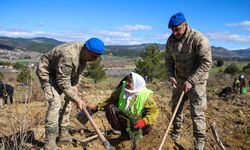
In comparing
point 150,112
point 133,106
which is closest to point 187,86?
point 150,112

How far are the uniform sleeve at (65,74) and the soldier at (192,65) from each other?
1448 mm

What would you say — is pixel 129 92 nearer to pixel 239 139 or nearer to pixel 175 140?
pixel 175 140

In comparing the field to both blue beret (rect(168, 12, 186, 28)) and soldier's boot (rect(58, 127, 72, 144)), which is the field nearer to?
soldier's boot (rect(58, 127, 72, 144))

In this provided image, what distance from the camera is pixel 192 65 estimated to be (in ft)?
15.9

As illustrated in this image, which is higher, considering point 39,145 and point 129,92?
point 129,92

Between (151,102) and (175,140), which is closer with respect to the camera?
(151,102)

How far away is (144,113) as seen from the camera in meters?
4.67

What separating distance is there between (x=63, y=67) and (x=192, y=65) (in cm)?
184

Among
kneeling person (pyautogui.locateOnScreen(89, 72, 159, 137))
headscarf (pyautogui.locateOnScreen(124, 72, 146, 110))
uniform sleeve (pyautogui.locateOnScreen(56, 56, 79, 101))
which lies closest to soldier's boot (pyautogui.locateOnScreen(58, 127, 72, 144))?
kneeling person (pyautogui.locateOnScreen(89, 72, 159, 137))

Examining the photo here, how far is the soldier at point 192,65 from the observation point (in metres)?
4.55

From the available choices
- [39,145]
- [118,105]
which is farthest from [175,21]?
[39,145]

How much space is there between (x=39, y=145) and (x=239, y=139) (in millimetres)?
3538

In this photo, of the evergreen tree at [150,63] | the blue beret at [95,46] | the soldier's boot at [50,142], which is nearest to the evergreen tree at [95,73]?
the evergreen tree at [150,63]

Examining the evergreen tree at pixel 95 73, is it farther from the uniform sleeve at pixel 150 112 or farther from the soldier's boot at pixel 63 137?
the uniform sleeve at pixel 150 112
